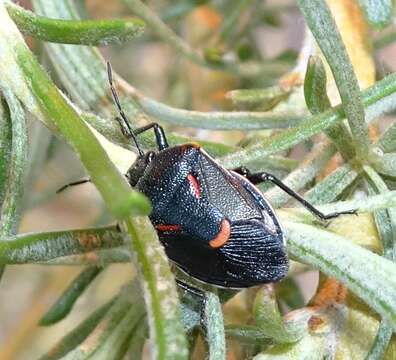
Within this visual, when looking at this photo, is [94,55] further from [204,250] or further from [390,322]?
[390,322]

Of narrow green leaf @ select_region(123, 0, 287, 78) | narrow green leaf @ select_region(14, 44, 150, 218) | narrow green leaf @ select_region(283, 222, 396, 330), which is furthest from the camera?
narrow green leaf @ select_region(123, 0, 287, 78)

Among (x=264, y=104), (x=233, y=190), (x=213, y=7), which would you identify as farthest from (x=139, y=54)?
(x=233, y=190)

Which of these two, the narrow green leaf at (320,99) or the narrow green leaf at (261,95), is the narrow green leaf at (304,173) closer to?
the narrow green leaf at (320,99)

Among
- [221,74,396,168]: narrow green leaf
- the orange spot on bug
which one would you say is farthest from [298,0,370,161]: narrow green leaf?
the orange spot on bug

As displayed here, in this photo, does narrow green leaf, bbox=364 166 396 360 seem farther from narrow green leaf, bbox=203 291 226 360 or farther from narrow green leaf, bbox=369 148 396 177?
narrow green leaf, bbox=203 291 226 360

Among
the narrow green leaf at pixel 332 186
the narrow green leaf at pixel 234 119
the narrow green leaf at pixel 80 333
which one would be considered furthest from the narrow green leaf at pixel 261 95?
the narrow green leaf at pixel 80 333

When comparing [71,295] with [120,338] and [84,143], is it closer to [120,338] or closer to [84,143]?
[120,338]
